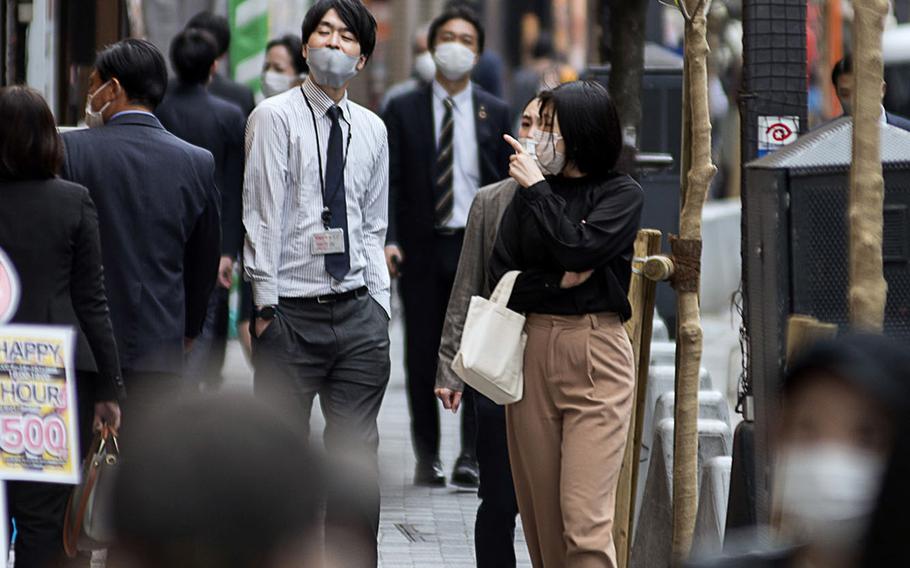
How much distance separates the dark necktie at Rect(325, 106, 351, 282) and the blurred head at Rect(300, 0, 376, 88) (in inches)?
8.0

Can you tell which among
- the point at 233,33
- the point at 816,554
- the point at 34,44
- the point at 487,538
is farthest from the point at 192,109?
the point at 816,554

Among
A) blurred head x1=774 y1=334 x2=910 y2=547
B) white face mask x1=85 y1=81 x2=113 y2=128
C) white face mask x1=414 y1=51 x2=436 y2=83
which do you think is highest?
white face mask x1=414 y1=51 x2=436 y2=83

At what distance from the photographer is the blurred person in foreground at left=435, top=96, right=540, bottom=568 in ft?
20.8

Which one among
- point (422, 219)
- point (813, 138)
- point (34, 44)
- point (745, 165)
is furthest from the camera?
point (34, 44)

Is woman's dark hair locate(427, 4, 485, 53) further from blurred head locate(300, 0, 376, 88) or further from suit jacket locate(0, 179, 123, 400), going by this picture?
suit jacket locate(0, 179, 123, 400)

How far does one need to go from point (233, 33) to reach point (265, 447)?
13909 millimetres

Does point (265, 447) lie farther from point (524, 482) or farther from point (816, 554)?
point (524, 482)

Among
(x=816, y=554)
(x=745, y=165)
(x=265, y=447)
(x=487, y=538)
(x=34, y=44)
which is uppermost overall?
(x=34, y=44)

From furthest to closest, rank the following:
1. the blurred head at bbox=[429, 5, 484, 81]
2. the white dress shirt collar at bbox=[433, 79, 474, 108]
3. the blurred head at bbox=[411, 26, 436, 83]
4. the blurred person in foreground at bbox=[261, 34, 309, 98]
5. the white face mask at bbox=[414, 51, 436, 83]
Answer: the blurred head at bbox=[411, 26, 436, 83], the white face mask at bbox=[414, 51, 436, 83], the blurred person in foreground at bbox=[261, 34, 309, 98], the blurred head at bbox=[429, 5, 484, 81], the white dress shirt collar at bbox=[433, 79, 474, 108]

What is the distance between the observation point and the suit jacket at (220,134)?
9484mm

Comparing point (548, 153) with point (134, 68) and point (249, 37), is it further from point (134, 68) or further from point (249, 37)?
point (249, 37)

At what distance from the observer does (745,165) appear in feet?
19.5

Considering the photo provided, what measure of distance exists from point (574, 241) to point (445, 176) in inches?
137

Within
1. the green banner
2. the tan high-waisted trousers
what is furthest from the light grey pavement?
the green banner
